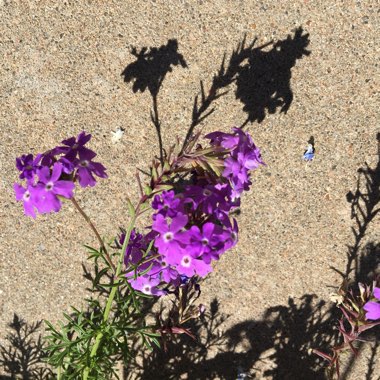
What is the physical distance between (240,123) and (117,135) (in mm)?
858

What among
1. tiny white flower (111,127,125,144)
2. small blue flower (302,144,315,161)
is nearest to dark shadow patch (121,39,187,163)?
tiny white flower (111,127,125,144)

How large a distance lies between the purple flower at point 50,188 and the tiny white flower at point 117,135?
1315 millimetres

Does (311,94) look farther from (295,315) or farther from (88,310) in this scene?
(88,310)

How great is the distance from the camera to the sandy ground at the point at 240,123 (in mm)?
3305

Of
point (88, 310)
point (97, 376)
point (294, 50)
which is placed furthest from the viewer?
point (88, 310)

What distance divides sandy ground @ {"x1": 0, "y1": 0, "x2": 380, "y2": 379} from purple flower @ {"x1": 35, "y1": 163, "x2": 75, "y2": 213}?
1.34 m

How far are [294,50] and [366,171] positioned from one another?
96 centimetres

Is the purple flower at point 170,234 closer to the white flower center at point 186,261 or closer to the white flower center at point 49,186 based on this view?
the white flower center at point 186,261

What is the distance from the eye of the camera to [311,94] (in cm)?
332

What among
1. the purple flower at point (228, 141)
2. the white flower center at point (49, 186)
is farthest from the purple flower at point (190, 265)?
the white flower center at point (49, 186)

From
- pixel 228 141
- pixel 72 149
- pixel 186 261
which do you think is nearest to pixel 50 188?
pixel 72 149

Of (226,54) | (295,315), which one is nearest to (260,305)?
(295,315)

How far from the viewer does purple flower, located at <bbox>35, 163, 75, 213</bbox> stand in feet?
6.77

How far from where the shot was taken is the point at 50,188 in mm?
2072
